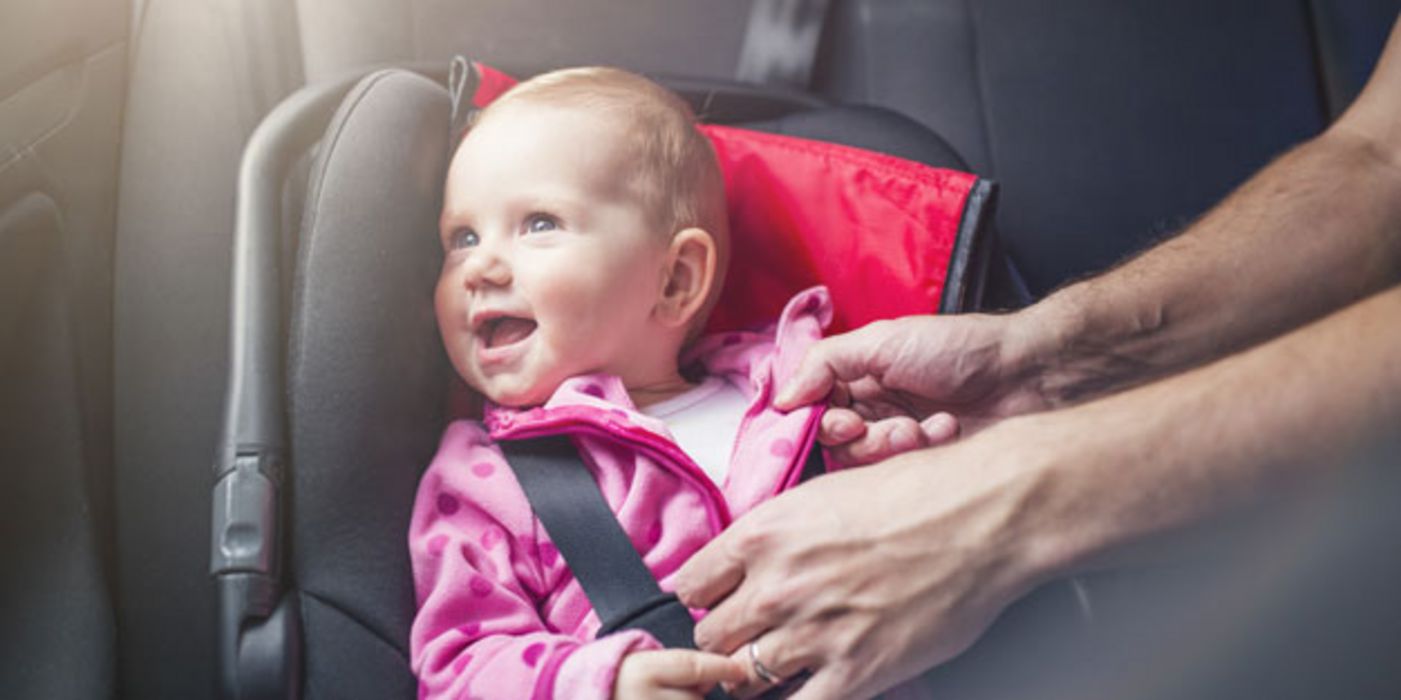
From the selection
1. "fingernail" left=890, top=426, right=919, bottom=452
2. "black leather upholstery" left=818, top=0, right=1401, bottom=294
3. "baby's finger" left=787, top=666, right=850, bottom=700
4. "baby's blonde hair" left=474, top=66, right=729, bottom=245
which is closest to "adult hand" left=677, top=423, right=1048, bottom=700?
"baby's finger" left=787, top=666, right=850, bottom=700

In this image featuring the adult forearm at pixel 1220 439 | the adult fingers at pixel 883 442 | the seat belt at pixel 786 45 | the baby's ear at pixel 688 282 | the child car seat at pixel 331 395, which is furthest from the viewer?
the seat belt at pixel 786 45

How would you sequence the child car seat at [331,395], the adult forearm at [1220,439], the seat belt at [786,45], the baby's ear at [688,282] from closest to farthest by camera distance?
1. the adult forearm at [1220,439]
2. the child car seat at [331,395]
3. the baby's ear at [688,282]
4. the seat belt at [786,45]

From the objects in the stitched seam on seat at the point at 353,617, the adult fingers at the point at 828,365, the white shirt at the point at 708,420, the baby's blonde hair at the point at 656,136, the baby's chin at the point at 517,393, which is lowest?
the stitched seam on seat at the point at 353,617

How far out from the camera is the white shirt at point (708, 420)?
1.05 m

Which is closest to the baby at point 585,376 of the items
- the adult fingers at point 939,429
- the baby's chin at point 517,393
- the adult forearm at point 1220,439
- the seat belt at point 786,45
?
the baby's chin at point 517,393

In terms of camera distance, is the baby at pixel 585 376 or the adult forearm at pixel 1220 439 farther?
the baby at pixel 585 376

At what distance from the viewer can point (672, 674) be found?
2.73 feet

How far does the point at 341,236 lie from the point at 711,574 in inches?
18.8

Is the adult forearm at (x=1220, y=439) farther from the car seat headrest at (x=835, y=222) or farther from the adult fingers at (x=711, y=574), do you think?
the car seat headrest at (x=835, y=222)

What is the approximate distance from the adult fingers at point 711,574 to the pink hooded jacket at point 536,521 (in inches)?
2.0

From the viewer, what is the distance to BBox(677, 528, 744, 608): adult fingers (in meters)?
0.88

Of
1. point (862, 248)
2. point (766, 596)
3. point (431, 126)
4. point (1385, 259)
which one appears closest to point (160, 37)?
point (431, 126)

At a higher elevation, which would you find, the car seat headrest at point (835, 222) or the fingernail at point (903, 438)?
the car seat headrest at point (835, 222)

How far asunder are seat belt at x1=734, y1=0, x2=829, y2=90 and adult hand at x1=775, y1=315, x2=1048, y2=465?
63cm
